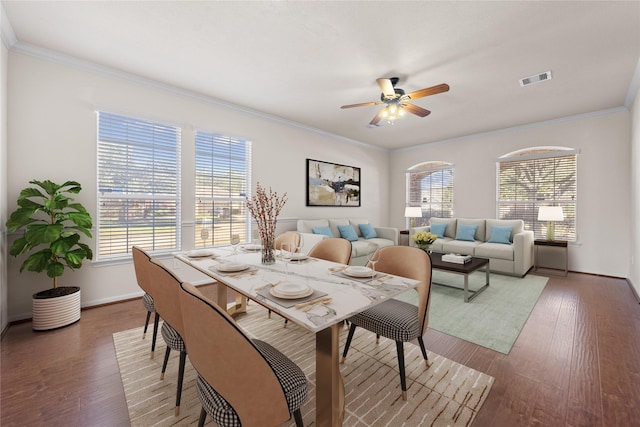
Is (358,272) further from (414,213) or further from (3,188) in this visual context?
(414,213)

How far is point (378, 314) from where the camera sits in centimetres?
180

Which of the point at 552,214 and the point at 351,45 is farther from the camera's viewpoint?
the point at 552,214

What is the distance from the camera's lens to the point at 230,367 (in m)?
0.90

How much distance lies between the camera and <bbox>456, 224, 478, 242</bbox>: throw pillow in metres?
5.26

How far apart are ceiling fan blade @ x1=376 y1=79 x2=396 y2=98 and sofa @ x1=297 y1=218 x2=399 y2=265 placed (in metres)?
2.22

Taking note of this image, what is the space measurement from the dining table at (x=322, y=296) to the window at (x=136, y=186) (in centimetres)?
202

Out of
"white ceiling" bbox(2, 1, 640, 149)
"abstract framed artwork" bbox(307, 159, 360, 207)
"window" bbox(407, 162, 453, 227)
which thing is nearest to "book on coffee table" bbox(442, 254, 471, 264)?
"white ceiling" bbox(2, 1, 640, 149)

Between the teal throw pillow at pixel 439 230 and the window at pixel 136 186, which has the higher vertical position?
the window at pixel 136 186

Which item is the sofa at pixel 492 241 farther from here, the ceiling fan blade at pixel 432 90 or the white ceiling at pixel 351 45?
the ceiling fan blade at pixel 432 90

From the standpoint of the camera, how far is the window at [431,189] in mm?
6340

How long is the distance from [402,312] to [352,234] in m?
3.49

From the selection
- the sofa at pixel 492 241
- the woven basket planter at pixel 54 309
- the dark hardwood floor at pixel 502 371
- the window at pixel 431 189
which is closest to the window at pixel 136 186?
the woven basket planter at pixel 54 309

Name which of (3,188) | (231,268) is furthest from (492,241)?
(3,188)

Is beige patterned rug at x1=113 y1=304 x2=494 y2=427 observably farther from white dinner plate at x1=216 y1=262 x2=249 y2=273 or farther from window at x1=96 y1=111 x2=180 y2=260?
window at x1=96 y1=111 x2=180 y2=260
